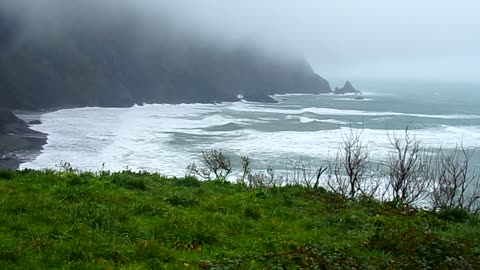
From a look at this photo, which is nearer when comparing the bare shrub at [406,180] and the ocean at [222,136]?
the bare shrub at [406,180]

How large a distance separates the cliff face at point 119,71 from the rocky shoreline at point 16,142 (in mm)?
24170

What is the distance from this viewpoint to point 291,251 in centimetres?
593

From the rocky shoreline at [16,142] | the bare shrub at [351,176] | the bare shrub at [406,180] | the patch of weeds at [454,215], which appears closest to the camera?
the patch of weeds at [454,215]

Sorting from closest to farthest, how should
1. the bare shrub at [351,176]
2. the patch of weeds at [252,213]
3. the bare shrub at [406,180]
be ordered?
1. the patch of weeds at [252,213]
2. the bare shrub at [351,176]
3. the bare shrub at [406,180]

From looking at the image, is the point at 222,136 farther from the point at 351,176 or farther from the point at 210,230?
the point at 210,230

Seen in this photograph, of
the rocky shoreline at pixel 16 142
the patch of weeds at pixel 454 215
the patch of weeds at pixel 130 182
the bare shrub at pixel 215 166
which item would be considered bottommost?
the rocky shoreline at pixel 16 142

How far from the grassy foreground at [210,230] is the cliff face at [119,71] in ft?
276

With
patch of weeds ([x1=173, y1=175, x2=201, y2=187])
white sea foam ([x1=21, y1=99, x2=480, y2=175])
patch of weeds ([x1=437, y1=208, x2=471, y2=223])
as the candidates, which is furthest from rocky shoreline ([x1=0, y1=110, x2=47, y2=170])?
patch of weeds ([x1=437, y1=208, x2=471, y2=223])

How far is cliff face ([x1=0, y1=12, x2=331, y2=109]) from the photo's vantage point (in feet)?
330

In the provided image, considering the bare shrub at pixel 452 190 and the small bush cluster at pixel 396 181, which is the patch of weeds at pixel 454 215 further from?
the bare shrub at pixel 452 190

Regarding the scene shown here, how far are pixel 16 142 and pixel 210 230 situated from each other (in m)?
50.9

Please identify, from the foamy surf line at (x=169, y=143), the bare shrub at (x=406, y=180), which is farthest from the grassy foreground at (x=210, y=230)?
the foamy surf line at (x=169, y=143)

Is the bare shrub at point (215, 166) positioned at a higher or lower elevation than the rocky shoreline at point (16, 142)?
higher

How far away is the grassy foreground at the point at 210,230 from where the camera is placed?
5.36 meters
